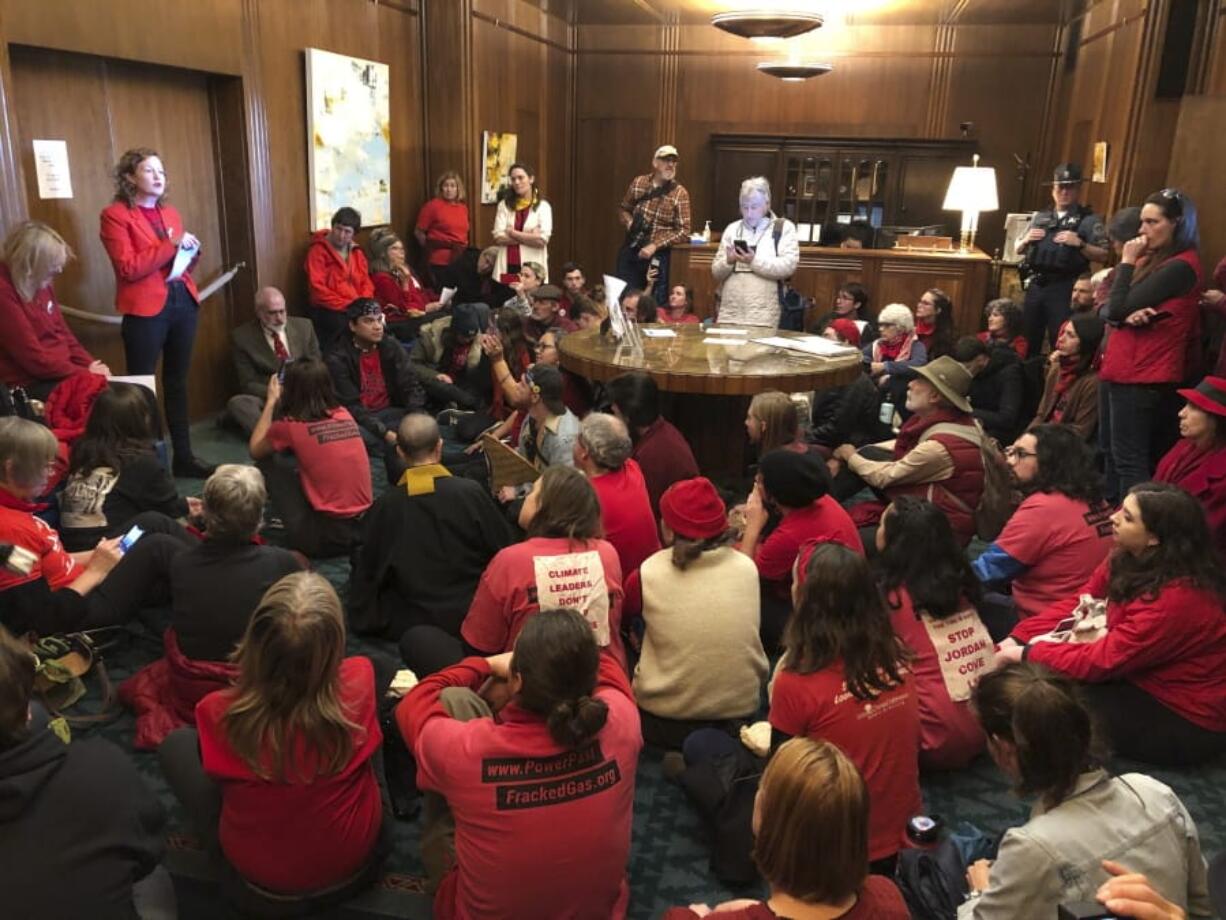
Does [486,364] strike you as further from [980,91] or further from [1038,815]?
[980,91]

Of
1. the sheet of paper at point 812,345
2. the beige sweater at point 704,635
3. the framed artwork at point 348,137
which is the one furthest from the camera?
the framed artwork at point 348,137

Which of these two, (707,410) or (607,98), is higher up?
(607,98)

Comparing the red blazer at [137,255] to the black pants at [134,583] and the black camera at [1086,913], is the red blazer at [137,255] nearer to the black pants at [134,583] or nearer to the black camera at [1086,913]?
the black pants at [134,583]

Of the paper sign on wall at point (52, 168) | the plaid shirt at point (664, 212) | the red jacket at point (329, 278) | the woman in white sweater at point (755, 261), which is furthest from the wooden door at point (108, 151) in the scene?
the plaid shirt at point (664, 212)

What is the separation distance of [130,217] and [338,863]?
11.8 ft

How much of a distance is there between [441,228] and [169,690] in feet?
17.5

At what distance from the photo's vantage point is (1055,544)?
3045mm

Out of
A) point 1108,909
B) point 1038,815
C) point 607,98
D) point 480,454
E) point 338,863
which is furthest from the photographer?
point 607,98

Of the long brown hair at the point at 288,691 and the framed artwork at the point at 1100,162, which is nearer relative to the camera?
the long brown hair at the point at 288,691

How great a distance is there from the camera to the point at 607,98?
9.99 metres

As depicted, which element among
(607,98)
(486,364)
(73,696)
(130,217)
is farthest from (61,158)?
(607,98)

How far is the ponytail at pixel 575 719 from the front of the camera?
5.57 ft

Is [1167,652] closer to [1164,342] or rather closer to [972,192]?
[1164,342]

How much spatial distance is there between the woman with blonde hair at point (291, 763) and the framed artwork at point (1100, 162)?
6906 millimetres
